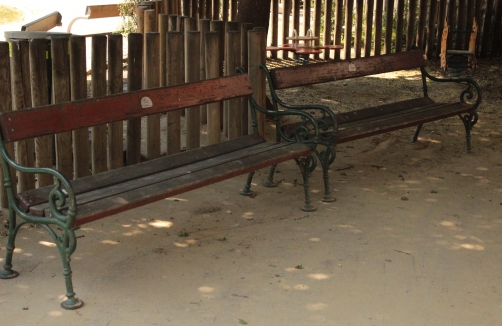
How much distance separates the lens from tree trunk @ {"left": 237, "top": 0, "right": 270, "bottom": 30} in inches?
328

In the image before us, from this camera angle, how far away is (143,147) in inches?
269

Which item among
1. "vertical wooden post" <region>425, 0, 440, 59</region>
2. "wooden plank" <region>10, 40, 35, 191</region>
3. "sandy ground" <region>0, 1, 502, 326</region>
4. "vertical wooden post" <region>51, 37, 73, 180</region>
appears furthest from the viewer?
"vertical wooden post" <region>425, 0, 440, 59</region>

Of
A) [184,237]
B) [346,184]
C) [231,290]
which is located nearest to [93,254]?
[184,237]

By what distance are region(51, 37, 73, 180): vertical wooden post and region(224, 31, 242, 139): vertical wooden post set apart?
5.65ft

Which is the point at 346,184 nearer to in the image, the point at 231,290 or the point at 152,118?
the point at 152,118

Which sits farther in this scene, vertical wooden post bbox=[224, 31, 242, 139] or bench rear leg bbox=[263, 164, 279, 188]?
vertical wooden post bbox=[224, 31, 242, 139]

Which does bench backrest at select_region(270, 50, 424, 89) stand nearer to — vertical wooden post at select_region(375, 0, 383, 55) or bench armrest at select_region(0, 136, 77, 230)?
bench armrest at select_region(0, 136, 77, 230)

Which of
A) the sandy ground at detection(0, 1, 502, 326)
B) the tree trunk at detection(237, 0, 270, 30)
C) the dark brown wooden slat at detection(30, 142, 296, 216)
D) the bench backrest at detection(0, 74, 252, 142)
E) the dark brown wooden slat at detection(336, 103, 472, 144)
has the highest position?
the tree trunk at detection(237, 0, 270, 30)

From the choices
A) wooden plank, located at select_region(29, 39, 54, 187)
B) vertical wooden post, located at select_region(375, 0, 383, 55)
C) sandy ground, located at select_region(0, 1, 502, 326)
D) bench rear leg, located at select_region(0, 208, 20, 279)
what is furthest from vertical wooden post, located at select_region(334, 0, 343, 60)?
bench rear leg, located at select_region(0, 208, 20, 279)

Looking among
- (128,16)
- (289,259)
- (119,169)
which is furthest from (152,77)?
(128,16)

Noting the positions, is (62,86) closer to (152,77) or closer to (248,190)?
(152,77)

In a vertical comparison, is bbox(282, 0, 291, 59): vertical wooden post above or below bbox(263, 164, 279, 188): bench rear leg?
above

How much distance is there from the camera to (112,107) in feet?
16.1

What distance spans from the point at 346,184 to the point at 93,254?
8.31ft
